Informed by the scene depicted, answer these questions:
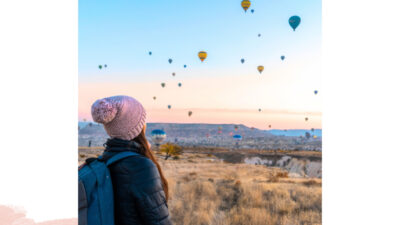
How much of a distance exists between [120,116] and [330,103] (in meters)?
1.98

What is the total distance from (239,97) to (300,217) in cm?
5957

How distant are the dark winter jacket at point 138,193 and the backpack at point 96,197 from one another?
0.03 meters

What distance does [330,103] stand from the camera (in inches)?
126

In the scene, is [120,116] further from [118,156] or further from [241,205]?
[241,205]

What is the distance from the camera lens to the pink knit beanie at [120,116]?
1.71m

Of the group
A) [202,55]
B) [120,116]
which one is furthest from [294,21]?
[120,116]

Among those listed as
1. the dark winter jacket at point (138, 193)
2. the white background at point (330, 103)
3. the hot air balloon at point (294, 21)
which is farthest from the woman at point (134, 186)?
the hot air balloon at point (294, 21)

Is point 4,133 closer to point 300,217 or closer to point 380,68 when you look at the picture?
point 380,68

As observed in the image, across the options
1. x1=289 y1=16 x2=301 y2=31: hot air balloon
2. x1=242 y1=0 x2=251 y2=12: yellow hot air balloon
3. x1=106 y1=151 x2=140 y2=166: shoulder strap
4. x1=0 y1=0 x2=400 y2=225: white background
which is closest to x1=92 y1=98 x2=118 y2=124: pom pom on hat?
x1=106 y1=151 x2=140 y2=166: shoulder strap

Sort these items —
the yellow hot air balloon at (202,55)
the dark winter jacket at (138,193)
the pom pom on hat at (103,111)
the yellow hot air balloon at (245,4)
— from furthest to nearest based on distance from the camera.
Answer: the yellow hot air balloon at (202,55) < the yellow hot air balloon at (245,4) < the pom pom on hat at (103,111) < the dark winter jacket at (138,193)

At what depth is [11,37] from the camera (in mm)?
4332

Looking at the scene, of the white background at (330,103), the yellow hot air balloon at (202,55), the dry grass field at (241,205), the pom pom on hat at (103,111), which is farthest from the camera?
the yellow hot air balloon at (202,55)

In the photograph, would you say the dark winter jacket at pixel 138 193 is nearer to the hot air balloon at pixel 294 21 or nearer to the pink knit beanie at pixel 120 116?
the pink knit beanie at pixel 120 116

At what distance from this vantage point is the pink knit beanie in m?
1.71
